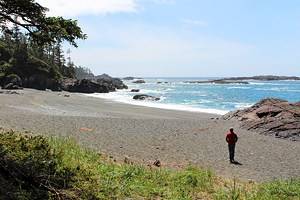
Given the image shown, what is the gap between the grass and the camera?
8.62 meters

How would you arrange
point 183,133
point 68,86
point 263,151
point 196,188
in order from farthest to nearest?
point 68,86, point 183,133, point 263,151, point 196,188

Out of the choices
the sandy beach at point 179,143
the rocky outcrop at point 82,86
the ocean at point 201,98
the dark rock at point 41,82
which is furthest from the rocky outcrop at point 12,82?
the sandy beach at point 179,143

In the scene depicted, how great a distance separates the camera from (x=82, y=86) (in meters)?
86.1

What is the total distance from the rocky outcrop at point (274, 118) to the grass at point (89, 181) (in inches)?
689

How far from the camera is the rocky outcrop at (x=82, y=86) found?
84100 millimetres

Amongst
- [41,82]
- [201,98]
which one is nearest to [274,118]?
[201,98]

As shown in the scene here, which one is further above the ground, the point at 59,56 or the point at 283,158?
the point at 59,56

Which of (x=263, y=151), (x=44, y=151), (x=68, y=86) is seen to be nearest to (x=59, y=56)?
(x=68, y=86)

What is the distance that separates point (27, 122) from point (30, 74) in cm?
5387

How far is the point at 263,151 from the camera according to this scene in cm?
2381

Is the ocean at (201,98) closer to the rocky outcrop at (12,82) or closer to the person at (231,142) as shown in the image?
the rocky outcrop at (12,82)

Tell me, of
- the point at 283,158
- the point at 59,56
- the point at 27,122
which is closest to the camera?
the point at 283,158

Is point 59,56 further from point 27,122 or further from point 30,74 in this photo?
point 27,122

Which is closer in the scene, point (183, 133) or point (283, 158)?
point (283, 158)
